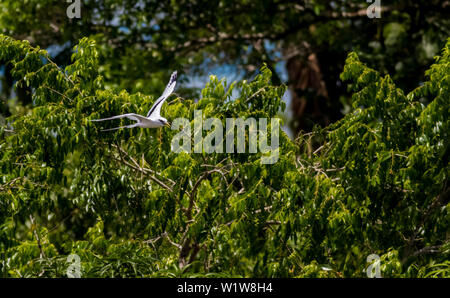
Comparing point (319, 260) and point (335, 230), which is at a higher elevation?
point (335, 230)

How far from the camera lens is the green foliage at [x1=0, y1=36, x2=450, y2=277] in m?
3.89

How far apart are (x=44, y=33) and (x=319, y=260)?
24.6ft

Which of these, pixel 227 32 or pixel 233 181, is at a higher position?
pixel 227 32

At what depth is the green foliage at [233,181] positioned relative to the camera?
3891mm

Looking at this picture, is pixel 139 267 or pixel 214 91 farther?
pixel 214 91

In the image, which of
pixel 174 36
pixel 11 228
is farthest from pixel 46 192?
pixel 174 36

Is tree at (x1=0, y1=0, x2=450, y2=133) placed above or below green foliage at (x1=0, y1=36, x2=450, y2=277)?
above

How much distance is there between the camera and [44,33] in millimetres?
10000

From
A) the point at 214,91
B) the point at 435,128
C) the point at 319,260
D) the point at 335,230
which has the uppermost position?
the point at 214,91

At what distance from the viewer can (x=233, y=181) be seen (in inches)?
165

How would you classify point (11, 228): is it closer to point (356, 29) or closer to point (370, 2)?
point (370, 2)

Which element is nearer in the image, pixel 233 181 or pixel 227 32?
pixel 233 181
